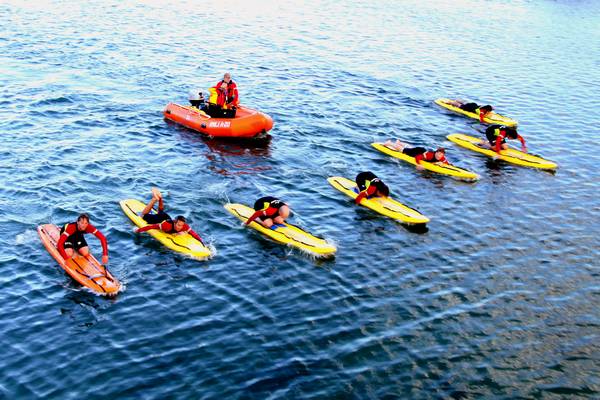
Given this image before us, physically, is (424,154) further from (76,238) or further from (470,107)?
(76,238)

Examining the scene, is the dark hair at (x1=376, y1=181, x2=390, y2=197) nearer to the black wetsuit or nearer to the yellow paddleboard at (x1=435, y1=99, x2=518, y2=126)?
the yellow paddleboard at (x1=435, y1=99, x2=518, y2=126)

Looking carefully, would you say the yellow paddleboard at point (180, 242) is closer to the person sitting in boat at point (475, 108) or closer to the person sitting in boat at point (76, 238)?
the person sitting in boat at point (76, 238)

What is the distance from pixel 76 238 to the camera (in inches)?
813

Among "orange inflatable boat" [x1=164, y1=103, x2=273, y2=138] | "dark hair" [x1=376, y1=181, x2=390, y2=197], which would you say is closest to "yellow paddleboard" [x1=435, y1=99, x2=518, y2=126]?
"orange inflatable boat" [x1=164, y1=103, x2=273, y2=138]

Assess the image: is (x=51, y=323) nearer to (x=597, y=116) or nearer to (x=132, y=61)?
(x=132, y=61)

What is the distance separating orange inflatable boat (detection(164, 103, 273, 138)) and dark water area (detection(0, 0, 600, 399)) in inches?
25.4

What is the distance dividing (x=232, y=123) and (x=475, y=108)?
15.7m

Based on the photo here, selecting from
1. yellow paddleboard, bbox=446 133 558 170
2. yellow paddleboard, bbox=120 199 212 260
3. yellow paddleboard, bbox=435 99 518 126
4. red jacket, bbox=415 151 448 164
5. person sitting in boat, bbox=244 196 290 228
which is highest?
yellow paddleboard, bbox=435 99 518 126

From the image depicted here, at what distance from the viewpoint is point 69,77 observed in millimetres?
39312

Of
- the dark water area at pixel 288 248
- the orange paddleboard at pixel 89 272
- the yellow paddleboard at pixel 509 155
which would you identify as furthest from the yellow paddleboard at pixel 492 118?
the orange paddleboard at pixel 89 272

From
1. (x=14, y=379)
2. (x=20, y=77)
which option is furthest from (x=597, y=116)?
(x=14, y=379)

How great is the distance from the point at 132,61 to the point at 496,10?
172ft

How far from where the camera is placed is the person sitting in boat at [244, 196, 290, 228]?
23.5m

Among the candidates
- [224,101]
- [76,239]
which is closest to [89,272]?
[76,239]
